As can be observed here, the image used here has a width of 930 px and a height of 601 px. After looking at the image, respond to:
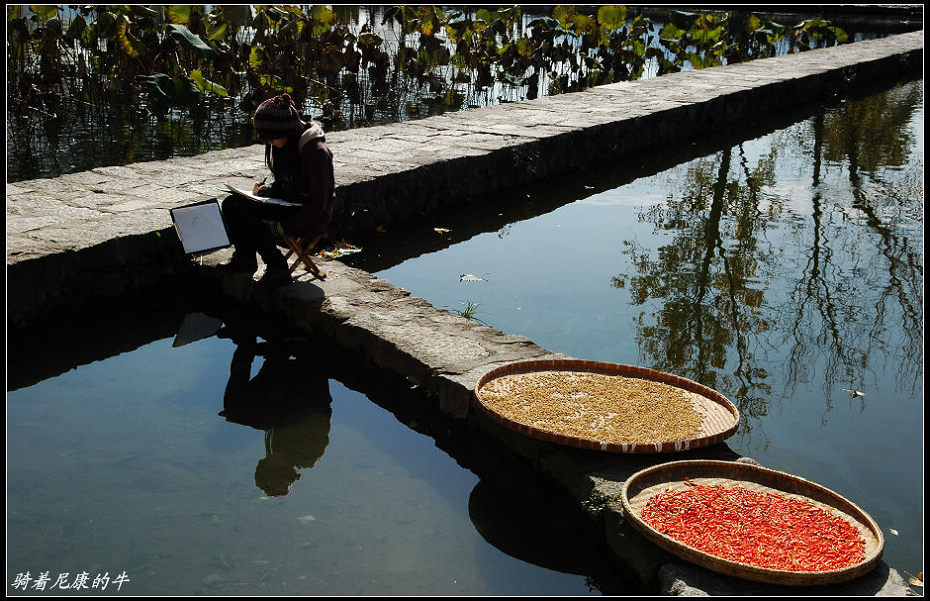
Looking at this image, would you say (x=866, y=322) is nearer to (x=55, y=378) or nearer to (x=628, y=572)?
(x=628, y=572)

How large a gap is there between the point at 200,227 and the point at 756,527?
11.0 ft

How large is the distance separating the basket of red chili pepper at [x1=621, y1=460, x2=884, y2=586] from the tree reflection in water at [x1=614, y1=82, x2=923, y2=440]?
95 centimetres

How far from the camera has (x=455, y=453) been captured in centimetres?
372

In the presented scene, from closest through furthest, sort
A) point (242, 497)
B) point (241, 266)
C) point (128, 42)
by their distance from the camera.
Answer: point (242, 497), point (241, 266), point (128, 42)

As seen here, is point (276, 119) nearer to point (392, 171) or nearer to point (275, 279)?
point (275, 279)

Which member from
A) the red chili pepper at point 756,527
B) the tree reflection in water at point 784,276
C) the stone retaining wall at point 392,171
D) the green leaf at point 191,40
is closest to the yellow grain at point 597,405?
the red chili pepper at point 756,527

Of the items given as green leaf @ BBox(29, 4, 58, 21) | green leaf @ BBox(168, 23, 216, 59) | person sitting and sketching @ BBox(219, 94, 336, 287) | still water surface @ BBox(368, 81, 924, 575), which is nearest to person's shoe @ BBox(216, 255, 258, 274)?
person sitting and sketching @ BBox(219, 94, 336, 287)

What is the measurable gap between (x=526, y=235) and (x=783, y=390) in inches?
108

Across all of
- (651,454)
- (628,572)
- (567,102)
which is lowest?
(628,572)

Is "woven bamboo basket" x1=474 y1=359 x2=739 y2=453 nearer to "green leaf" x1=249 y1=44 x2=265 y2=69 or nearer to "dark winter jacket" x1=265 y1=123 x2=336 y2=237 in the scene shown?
"dark winter jacket" x1=265 y1=123 x2=336 y2=237

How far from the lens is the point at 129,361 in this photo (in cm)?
448

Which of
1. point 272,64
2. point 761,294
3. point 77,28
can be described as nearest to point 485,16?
point 272,64

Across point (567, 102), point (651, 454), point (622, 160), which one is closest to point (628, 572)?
point (651, 454)

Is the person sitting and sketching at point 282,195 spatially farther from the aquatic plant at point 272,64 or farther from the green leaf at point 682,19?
the green leaf at point 682,19
